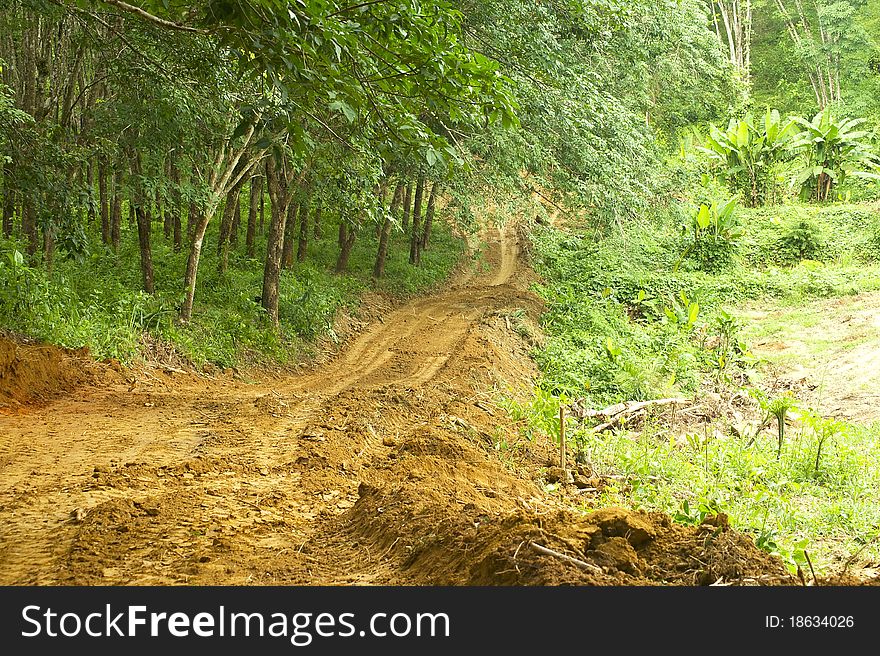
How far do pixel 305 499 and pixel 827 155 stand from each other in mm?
28083

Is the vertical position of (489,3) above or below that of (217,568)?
above

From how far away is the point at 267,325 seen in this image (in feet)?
49.9

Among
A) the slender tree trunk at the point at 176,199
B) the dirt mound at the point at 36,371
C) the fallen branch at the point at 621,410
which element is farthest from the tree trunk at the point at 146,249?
the fallen branch at the point at 621,410

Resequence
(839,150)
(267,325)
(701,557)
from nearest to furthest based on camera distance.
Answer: (701,557) < (267,325) < (839,150)

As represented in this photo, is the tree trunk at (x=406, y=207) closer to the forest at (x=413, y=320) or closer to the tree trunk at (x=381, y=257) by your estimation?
the forest at (x=413, y=320)

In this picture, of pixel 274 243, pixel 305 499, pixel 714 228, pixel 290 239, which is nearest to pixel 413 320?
pixel 290 239

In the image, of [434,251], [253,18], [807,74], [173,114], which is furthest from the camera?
[807,74]

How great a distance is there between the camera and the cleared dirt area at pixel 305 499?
4.02 m

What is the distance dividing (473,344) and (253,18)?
10709 millimetres

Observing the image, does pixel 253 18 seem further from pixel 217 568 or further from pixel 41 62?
pixel 41 62

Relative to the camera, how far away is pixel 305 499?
589cm

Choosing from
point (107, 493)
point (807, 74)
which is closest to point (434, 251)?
point (107, 493)

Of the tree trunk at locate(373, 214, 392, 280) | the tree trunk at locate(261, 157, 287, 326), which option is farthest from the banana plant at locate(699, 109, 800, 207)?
the tree trunk at locate(261, 157, 287, 326)

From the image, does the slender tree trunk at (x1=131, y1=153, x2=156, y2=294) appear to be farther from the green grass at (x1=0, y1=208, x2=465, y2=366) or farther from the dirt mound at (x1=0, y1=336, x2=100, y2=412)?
the dirt mound at (x1=0, y1=336, x2=100, y2=412)
